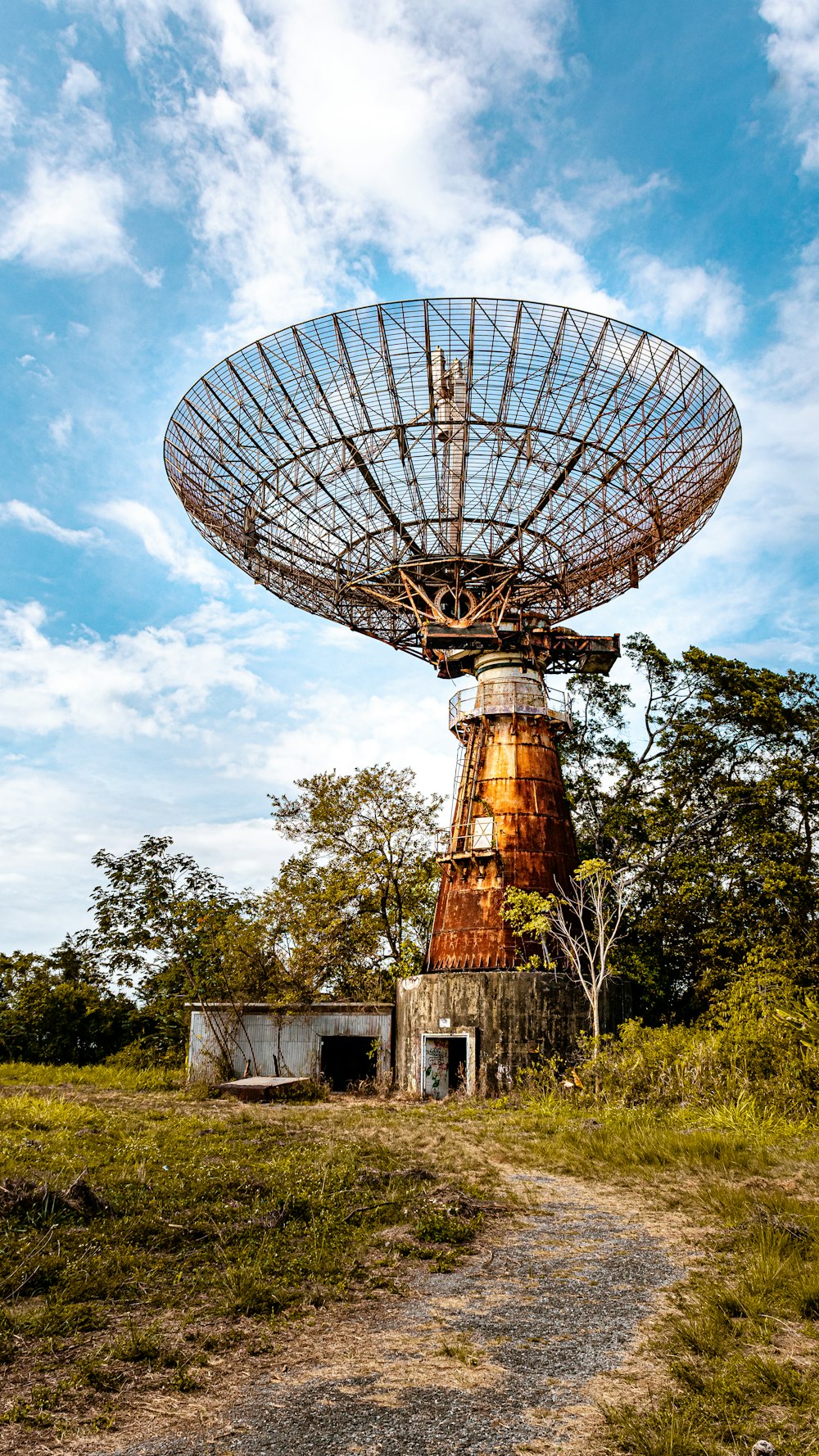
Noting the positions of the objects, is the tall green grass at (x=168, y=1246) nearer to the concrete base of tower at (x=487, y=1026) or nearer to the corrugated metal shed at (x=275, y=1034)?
the concrete base of tower at (x=487, y=1026)

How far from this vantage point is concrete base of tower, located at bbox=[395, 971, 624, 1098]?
22.6 metres

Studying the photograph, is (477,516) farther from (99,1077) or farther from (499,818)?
(99,1077)

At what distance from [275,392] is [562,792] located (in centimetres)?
1347

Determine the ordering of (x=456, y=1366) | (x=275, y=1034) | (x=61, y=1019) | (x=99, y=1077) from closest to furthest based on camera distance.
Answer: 1. (x=456, y=1366)
2. (x=275, y=1034)
3. (x=99, y=1077)
4. (x=61, y=1019)

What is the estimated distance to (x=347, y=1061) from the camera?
31.0m

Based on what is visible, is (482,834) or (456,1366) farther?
(482,834)

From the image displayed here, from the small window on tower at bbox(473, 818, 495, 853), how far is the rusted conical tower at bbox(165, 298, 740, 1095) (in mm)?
56

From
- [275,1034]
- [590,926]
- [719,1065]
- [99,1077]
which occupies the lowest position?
[99,1077]

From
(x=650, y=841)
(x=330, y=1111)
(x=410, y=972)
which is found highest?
(x=650, y=841)

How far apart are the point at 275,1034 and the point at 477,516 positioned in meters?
16.0

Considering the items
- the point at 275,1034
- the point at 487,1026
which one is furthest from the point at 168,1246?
the point at 275,1034

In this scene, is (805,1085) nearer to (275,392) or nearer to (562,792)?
(562,792)

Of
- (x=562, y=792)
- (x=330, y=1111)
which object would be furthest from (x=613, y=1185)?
(x=562, y=792)

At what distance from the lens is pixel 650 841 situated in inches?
1192
